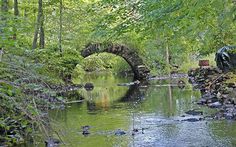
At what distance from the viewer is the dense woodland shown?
4.06 m

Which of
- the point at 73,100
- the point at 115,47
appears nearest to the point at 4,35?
the point at 73,100

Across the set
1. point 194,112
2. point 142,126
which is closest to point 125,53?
point 194,112

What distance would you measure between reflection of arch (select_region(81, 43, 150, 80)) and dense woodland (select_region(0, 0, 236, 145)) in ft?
1.41

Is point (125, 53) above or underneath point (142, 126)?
above

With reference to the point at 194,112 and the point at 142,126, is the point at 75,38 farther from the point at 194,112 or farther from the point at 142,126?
the point at 142,126

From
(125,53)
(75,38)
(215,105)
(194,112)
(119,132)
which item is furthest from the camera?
(125,53)

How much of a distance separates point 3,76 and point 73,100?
1121 centimetres

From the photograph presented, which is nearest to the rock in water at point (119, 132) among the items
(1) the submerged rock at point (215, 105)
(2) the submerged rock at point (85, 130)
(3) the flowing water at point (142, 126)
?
(3) the flowing water at point (142, 126)

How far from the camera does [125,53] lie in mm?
25906

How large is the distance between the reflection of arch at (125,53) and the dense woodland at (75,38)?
43 centimetres

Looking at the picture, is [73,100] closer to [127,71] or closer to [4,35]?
Result: [4,35]

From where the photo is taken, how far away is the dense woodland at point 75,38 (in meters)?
4.06

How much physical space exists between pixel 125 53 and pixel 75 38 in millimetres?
4604

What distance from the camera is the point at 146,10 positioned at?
749cm
